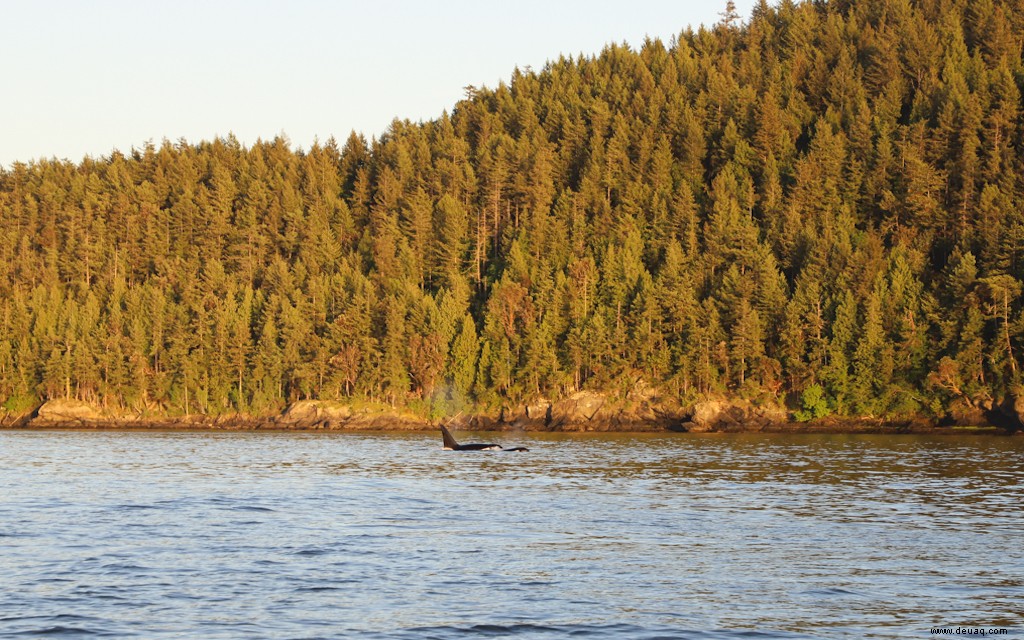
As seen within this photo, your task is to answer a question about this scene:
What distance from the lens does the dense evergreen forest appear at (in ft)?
400

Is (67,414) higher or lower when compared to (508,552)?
higher

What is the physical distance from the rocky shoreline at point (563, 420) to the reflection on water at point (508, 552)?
61.2 meters

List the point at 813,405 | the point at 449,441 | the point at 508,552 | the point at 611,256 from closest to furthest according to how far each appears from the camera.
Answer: the point at 508,552
the point at 449,441
the point at 813,405
the point at 611,256

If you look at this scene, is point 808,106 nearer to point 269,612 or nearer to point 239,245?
point 239,245

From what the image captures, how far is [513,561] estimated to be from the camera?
84.2ft

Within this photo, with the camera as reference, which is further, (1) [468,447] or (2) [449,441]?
(2) [449,441]

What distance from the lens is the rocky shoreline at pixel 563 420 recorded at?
112m

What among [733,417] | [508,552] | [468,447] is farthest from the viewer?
[733,417]

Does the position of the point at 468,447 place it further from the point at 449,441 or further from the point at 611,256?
the point at 611,256

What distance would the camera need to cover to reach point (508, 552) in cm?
2702

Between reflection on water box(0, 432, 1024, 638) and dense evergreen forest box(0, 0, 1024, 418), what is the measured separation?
70.2m

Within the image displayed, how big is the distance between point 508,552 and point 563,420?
319 ft

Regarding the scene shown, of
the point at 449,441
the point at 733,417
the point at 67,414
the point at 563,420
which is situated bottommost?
the point at 733,417

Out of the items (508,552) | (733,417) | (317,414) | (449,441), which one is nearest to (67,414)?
(317,414)
